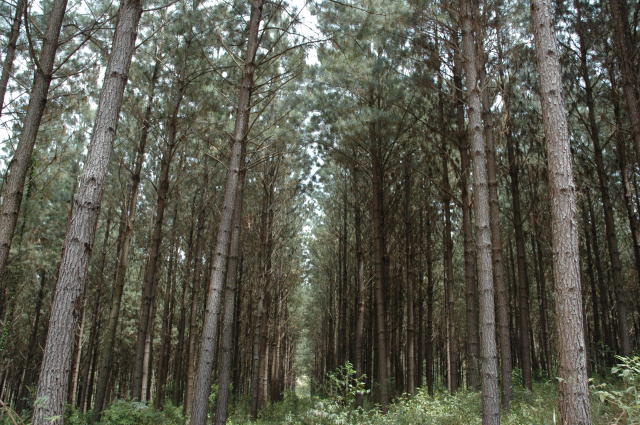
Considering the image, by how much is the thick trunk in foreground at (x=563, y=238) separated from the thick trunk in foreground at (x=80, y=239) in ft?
13.8

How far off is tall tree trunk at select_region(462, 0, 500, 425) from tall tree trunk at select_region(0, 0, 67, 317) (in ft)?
18.6

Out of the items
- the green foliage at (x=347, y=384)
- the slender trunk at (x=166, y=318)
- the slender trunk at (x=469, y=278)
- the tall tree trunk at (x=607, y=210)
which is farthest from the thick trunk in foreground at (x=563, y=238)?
the slender trunk at (x=166, y=318)

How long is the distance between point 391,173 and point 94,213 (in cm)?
995

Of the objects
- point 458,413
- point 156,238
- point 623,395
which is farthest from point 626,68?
point 156,238

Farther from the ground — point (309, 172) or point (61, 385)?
point (309, 172)

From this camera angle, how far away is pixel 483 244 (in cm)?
583

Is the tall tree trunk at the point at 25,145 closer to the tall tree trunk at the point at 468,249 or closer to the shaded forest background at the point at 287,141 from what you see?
the shaded forest background at the point at 287,141

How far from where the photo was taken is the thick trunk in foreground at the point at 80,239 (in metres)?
3.30

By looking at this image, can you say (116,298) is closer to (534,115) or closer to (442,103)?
(442,103)

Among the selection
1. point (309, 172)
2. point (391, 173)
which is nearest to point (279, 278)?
point (309, 172)

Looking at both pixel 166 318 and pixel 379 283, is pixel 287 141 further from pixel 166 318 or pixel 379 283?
pixel 166 318

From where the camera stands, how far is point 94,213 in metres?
3.71

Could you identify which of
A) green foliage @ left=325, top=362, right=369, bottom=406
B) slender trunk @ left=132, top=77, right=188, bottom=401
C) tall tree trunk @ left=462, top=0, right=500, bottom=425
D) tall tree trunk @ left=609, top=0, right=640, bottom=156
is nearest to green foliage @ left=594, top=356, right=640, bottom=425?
tall tree trunk @ left=462, top=0, right=500, bottom=425

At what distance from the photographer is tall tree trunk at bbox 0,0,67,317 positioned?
5.59 m
